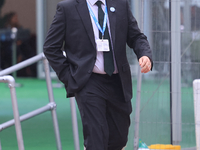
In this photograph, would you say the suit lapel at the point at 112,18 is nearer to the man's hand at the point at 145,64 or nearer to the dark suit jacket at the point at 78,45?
the dark suit jacket at the point at 78,45

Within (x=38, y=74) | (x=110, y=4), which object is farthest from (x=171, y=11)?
(x=38, y=74)

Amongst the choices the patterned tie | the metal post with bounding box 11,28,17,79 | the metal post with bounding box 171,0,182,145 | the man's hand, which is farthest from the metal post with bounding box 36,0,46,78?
the man's hand

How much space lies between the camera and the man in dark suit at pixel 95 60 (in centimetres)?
239

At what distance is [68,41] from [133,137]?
145cm

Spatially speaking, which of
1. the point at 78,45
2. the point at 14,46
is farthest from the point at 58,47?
the point at 14,46

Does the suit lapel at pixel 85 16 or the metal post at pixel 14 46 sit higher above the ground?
the suit lapel at pixel 85 16

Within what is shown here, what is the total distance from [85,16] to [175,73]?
1.47m

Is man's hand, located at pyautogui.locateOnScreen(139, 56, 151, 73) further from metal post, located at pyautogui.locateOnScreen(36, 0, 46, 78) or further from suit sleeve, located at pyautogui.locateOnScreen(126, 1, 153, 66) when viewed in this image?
metal post, located at pyautogui.locateOnScreen(36, 0, 46, 78)

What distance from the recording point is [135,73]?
3.58 m

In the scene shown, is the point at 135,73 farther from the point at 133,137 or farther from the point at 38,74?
the point at 38,74

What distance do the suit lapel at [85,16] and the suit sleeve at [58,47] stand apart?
0.38ft

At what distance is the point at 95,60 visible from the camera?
2.40 m

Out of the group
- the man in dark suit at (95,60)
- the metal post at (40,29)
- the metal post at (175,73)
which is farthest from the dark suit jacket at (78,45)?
the metal post at (40,29)

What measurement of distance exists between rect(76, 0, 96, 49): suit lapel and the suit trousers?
0.83 ft
